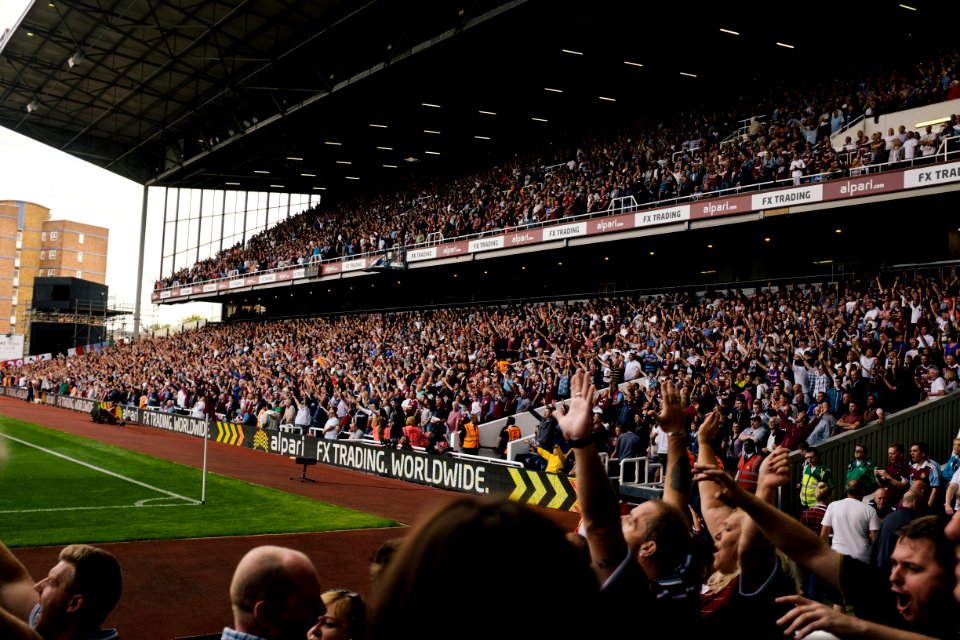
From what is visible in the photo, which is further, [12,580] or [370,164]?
[370,164]

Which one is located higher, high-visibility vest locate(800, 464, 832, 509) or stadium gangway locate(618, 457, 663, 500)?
high-visibility vest locate(800, 464, 832, 509)

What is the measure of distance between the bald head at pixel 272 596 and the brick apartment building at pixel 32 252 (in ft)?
352

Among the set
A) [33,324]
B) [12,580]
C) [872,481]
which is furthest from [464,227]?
[33,324]

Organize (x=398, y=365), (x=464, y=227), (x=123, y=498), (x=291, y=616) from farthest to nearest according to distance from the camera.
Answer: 1. (x=464, y=227)
2. (x=398, y=365)
3. (x=123, y=498)
4. (x=291, y=616)

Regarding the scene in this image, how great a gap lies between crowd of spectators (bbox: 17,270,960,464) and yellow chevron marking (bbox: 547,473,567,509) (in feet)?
5.06

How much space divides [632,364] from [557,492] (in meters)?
6.68

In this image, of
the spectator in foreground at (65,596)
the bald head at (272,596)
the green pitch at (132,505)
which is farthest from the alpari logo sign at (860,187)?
the spectator in foreground at (65,596)

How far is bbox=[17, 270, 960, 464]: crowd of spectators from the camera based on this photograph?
15992 millimetres

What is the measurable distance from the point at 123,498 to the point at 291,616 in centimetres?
1635

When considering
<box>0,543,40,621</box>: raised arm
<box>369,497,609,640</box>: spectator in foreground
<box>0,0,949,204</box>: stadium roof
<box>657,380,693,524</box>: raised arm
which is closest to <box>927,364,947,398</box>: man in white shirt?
<box>657,380,693,524</box>: raised arm

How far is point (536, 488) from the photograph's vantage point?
17031 millimetres

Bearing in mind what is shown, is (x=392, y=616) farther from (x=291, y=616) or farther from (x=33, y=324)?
(x=33, y=324)

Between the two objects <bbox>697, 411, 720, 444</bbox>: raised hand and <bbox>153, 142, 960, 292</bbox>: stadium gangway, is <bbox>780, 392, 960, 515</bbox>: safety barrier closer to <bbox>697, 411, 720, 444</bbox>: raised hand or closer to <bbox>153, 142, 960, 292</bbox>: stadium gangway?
<bbox>153, 142, 960, 292</bbox>: stadium gangway

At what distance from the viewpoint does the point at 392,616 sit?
4.19 ft
